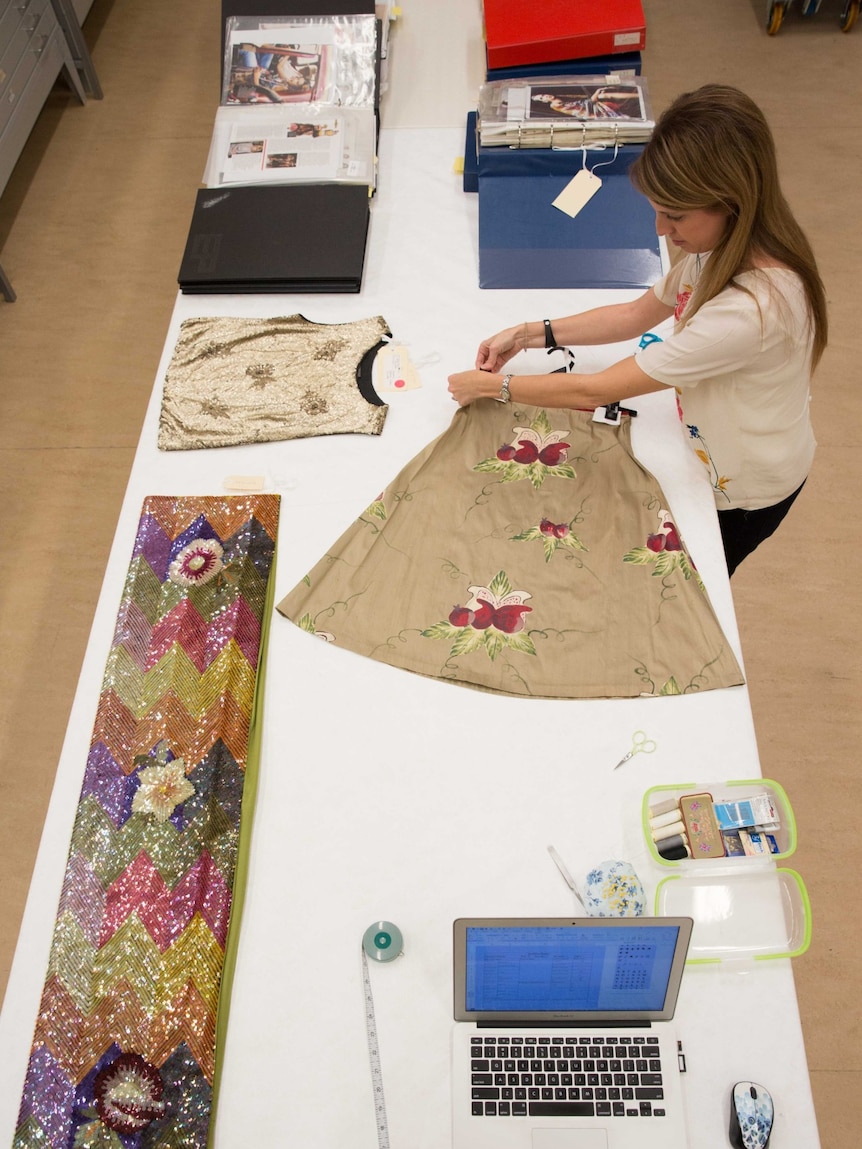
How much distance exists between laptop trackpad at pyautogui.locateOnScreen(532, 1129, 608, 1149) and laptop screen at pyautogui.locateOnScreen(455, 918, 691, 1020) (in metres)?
0.13

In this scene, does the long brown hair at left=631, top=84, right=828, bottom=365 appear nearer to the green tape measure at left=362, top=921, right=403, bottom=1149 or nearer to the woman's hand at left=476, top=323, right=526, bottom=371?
the woman's hand at left=476, top=323, right=526, bottom=371

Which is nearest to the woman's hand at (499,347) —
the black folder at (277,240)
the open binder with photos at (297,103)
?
the black folder at (277,240)

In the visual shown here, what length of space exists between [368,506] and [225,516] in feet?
0.88

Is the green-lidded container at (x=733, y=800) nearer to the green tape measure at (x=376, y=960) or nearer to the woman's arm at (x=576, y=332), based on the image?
the green tape measure at (x=376, y=960)

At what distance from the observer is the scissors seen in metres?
1.56

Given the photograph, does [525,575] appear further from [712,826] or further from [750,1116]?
[750,1116]

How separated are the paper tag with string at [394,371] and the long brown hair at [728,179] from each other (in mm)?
646

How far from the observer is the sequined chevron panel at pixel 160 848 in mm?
1311

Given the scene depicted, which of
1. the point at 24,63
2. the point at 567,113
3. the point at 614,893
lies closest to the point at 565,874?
the point at 614,893

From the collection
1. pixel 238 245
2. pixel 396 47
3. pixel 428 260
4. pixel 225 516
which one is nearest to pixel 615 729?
pixel 225 516

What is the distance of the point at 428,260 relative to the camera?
2.29m

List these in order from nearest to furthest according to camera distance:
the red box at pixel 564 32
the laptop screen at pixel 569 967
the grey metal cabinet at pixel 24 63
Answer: the laptop screen at pixel 569 967, the red box at pixel 564 32, the grey metal cabinet at pixel 24 63

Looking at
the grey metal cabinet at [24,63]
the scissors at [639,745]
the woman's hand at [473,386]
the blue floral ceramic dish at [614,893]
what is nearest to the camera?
the blue floral ceramic dish at [614,893]

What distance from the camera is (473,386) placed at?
189cm
